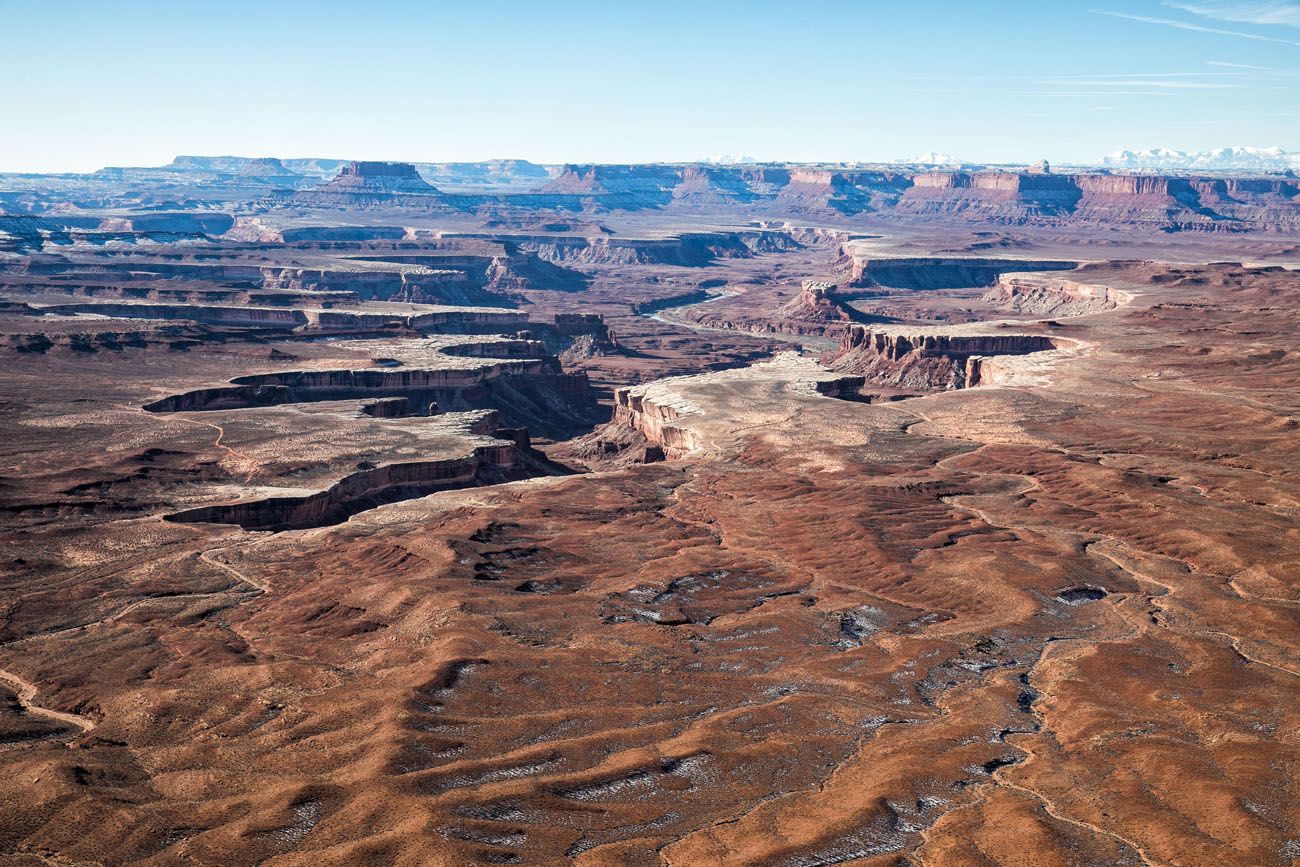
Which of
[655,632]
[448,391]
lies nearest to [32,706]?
[655,632]

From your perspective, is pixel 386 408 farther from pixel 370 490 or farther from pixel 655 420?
pixel 370 490

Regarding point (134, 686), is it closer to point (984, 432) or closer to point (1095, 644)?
point (1095, 644)

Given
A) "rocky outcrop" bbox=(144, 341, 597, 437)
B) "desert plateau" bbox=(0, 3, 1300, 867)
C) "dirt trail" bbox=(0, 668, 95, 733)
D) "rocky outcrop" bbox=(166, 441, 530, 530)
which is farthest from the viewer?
"rocky outcrop" bbox=(144, 341, 597, 437)

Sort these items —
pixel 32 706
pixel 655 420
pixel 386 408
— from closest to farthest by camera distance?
pixel 32 706 → pixel 386 408 → pixel 655 420

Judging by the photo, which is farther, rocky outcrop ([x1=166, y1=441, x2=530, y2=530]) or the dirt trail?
rocky outcrop ([x1=166, y1=441, x2=530, y2=530])

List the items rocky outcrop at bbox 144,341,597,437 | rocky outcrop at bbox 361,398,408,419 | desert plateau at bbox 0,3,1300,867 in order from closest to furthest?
1. desert plateau at bbox 0,3,1300,867
2. rocky outcrop at bbox 361,398,408,419
3. rocky outcrop at bbox 144,341,597,437

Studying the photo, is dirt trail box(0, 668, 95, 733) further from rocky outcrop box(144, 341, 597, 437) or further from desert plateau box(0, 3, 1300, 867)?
rocky outcrop box(144, 341, 597, 437)

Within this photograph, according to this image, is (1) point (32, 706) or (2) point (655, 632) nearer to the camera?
(1) point (32, 706)

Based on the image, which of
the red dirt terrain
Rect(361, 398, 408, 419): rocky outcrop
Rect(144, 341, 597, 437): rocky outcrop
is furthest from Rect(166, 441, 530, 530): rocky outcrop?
Rect(144, 341, 597, 437): rocky outcrop

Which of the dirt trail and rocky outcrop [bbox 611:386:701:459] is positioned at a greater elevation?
the dirt trail

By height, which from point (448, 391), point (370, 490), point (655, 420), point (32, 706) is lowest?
point (448, 391)
